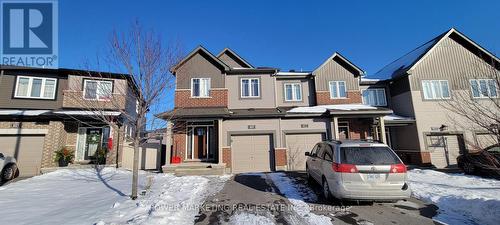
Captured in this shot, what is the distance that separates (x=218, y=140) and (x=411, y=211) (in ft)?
32.5

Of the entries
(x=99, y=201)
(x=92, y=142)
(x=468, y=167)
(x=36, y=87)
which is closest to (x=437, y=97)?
(x=468, y=167)

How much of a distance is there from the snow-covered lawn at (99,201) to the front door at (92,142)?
3.68 m

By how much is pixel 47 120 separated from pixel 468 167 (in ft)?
78.3

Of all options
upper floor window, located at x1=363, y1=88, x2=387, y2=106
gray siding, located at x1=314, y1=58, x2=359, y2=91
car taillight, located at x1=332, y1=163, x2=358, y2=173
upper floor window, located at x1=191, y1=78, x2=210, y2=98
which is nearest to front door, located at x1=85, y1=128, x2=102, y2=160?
upper floor window, located at x1=191, y1=78, x2=210, y2=98

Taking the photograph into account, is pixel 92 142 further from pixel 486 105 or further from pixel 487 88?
pixel 486 105

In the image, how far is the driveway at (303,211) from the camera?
5684 millimetres

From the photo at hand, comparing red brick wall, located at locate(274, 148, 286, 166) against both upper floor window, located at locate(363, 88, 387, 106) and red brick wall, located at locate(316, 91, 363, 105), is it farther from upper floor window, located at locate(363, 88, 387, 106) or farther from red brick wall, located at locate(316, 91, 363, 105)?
upper floor window, located at locate(363, 88, 387, 106)

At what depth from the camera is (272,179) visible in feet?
35.8

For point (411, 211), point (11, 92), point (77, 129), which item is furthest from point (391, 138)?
point (11, 92)

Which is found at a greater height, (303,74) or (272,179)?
(303,74)

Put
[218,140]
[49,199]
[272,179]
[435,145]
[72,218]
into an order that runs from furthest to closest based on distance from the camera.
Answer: [435,145] < [218,140] < [272,179] < [49,199] < [72,218]

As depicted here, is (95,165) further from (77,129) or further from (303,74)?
(303,74)

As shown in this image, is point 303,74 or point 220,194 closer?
point 220,194

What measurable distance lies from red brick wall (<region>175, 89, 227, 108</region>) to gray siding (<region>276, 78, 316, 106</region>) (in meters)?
4.20
